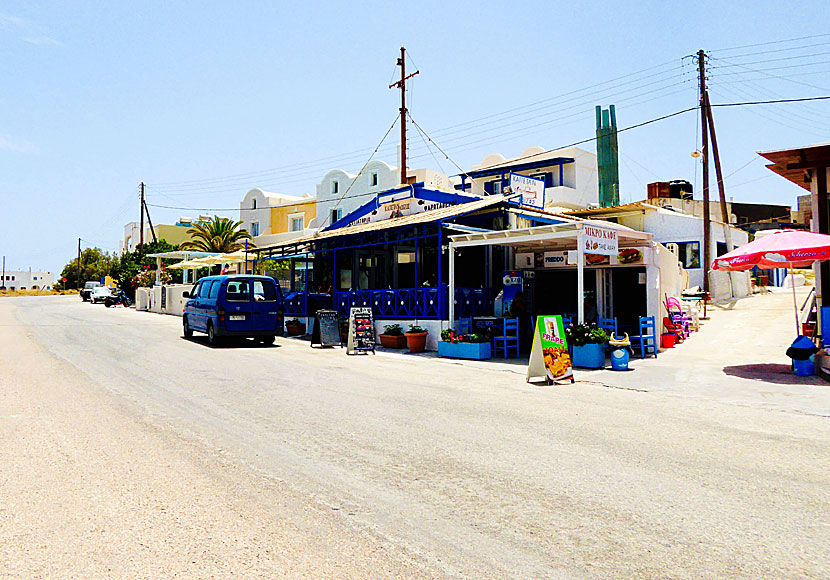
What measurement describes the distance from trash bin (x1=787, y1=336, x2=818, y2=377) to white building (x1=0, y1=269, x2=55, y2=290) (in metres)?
154

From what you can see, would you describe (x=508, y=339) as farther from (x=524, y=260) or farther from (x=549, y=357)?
(x=549, y=357)

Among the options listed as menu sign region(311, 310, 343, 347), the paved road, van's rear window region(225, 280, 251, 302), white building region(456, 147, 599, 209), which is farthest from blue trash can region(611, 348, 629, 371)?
white building region(456, 147, 599, 209)

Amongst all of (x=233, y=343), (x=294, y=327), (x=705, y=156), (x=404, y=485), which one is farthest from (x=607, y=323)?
(x=705, y=156)

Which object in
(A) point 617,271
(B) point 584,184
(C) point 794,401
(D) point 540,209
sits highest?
(B) point 584,184

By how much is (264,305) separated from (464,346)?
230 inches

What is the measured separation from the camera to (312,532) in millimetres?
3830

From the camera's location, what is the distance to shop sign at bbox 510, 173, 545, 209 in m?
18.8

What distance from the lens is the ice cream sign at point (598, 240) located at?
12922mm

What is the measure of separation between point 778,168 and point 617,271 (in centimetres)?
513

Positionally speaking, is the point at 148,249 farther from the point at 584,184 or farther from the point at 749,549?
the point at 749,549

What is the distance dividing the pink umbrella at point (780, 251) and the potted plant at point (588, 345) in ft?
8.81

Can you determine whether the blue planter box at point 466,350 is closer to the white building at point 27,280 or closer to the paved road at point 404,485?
the paved road at point 404,485

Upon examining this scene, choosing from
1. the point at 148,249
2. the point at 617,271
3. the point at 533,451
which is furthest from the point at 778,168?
the point at 148,249

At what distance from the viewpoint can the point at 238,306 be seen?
53.9ft
